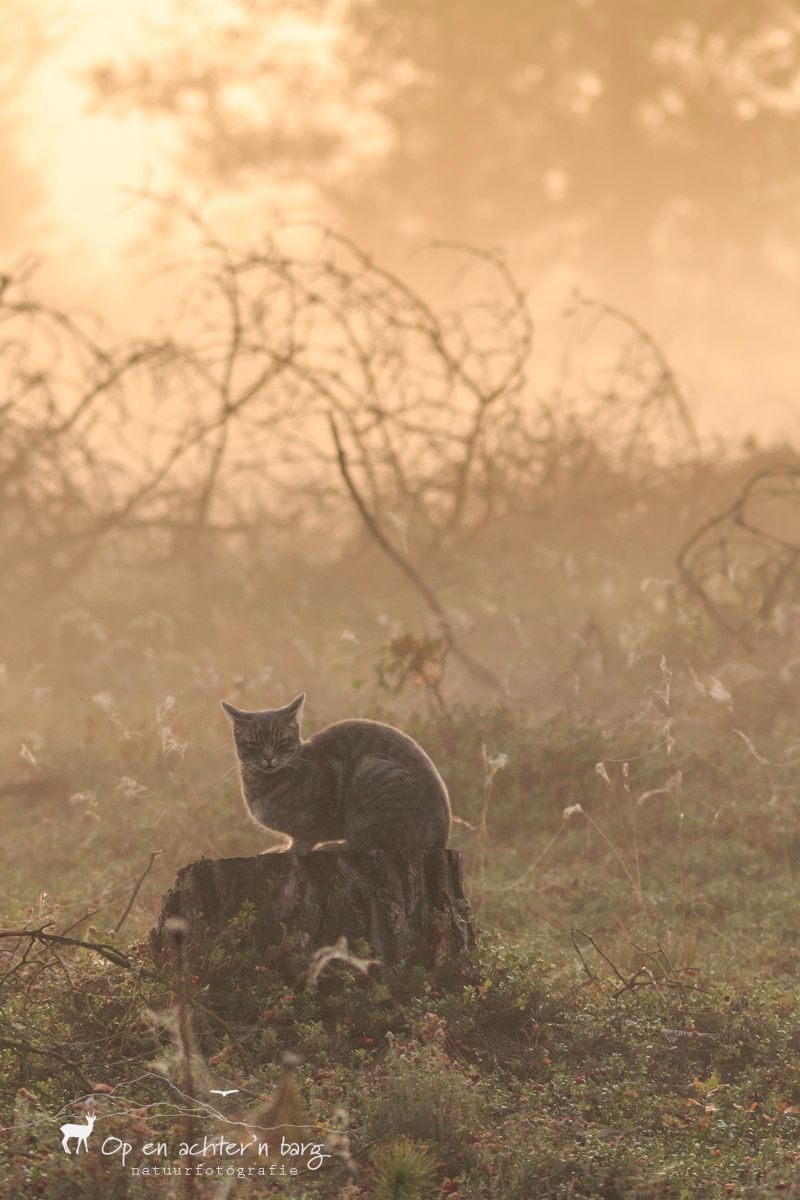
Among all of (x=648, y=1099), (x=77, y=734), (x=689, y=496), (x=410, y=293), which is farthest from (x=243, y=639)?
(x=648, y=1099)

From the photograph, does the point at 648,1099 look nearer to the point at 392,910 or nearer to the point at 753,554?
the point at 392,910

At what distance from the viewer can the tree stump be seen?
6.11 meters

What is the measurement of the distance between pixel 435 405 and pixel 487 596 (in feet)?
8.91

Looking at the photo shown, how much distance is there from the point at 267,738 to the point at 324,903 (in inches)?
43.4

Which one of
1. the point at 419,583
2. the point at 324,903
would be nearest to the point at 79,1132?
the point at 324,903

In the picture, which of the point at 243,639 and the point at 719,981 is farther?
the point at 243,639

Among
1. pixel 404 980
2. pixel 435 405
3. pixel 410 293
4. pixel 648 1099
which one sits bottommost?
pixel 648 1099

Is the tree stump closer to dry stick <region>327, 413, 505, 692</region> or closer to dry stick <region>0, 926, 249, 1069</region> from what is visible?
dry stick <region>0, 926, 249, 1069</region>


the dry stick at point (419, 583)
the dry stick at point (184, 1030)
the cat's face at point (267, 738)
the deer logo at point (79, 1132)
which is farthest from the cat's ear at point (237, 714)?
the dry stick at point (419, 583)

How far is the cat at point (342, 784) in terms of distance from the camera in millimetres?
6438

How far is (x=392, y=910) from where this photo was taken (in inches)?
242

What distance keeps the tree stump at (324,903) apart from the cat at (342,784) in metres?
0.23

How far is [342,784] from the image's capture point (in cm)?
681

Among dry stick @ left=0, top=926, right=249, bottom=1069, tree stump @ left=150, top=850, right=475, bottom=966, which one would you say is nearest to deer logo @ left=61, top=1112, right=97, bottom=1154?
dry stick @ left=0, top=926, right=249, bottom=1069
